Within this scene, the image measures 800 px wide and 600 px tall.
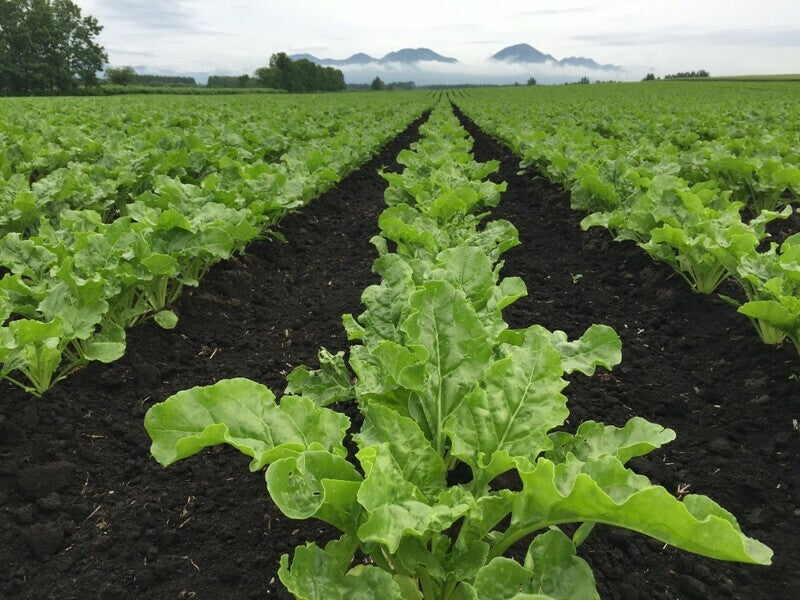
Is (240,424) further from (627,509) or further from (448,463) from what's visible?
(627,509)

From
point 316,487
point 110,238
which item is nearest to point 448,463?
→ point 316,487

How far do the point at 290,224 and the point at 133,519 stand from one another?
16.3 ft

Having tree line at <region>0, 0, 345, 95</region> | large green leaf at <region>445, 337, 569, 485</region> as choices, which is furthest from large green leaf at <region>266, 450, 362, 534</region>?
tree line at <region>0, 0, 345, 95</region>

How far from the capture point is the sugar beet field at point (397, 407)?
5.50 ft

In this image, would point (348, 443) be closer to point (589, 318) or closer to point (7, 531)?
point (7, 531)

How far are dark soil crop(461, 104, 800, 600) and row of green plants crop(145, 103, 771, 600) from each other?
45 centimetres

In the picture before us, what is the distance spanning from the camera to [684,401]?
3.45 m

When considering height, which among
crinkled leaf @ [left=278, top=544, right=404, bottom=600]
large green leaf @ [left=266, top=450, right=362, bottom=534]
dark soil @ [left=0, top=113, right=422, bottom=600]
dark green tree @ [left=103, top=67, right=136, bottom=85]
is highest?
dark green tree @ [left=103, top=67, right=136, bottom=85]

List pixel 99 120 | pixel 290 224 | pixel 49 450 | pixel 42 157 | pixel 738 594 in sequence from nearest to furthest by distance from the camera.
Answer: pixel 738 594 < pixel 49 450 < pixel 290 224 < pixel 42 157 < pixel 99 120

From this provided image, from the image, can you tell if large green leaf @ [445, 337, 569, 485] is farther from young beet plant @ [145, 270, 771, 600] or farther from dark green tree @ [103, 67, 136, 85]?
dark green tree @ [103, 67, 136, 85]

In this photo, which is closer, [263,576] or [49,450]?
[263,576]

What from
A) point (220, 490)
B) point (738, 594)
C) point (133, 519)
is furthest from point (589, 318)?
point (133, 519)

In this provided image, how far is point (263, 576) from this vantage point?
89.0 inches

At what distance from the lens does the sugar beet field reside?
66.1 inches
